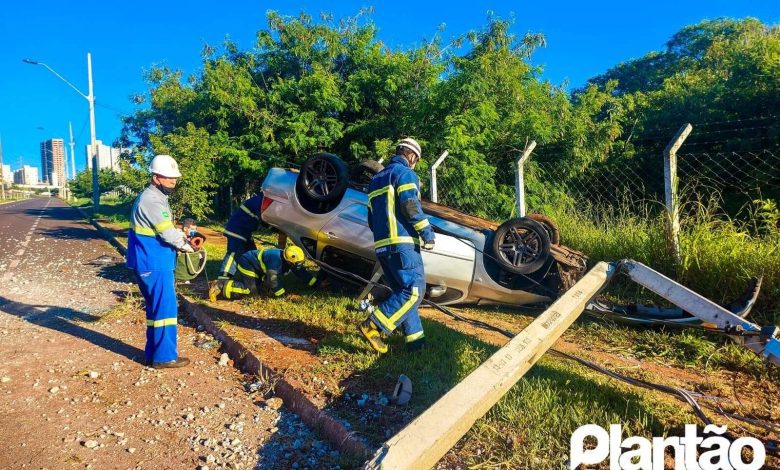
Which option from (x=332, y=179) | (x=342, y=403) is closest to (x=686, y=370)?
(x=342, y=403)

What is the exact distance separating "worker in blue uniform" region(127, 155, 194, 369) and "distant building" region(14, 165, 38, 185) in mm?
154707

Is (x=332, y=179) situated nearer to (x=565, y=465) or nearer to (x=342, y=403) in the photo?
(x=342, y=403)

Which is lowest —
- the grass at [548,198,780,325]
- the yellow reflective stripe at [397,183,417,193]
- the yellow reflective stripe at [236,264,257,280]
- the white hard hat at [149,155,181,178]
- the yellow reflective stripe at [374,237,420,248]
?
the yellow reflective stripe at [236,264,257,280]

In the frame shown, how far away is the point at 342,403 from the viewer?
9.75ft

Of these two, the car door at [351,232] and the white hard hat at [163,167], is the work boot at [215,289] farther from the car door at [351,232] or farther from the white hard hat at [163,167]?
the white hard hat at [163,167]

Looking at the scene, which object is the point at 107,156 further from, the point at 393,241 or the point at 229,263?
the point at 393,241

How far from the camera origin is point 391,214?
378cm

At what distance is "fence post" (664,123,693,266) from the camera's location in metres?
4.70

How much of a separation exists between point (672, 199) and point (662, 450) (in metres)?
3.13

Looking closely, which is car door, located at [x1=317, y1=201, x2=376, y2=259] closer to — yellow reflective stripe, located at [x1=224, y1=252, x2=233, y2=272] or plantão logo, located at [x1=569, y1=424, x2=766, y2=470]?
yellow reflective stripe, located at [x1=224, y1=252, x2=233, y2=272]

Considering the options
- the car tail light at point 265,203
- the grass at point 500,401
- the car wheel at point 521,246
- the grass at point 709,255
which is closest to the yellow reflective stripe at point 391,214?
the grass at point 500,401

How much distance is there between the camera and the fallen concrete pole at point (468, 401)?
1.69 metres

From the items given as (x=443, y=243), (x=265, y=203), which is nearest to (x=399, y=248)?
(x=443, y=243)

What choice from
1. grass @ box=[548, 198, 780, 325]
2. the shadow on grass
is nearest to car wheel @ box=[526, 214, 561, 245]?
grass @ box=[548, 198, 780, 325]
